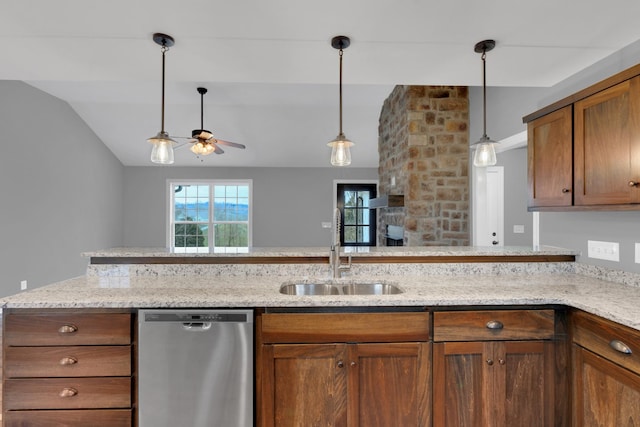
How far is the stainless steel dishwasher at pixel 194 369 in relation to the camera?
161cm

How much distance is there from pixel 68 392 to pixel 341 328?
1.32 metres

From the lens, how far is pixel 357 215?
22.7 ft

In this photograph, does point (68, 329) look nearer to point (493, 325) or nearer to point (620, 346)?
point (493, 325)

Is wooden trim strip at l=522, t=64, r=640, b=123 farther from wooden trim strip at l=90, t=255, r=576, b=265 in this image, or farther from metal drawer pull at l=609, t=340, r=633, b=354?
metal drawer pull at l=609, t=340, r=633, b=354

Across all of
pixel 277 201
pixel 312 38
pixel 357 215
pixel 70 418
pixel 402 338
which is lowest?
pixel 70 418

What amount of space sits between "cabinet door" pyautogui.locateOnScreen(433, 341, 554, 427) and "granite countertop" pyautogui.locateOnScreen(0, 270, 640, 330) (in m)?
0.23

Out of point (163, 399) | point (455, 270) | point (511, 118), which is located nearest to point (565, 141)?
point (455, 270)

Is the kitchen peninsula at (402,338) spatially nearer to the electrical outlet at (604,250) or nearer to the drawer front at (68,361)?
the drawer front at (68,361)

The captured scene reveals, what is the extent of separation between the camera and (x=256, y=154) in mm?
6449

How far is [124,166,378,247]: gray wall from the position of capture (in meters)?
6.82

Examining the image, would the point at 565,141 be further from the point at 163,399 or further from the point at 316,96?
the point at 316,96

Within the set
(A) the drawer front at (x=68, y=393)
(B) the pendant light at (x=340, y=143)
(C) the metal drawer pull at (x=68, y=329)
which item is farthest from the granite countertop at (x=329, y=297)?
(B) the pendant light at (x=340, y=143)

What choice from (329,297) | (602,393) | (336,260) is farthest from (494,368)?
(336,260)

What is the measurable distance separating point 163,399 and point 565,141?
253 cm
